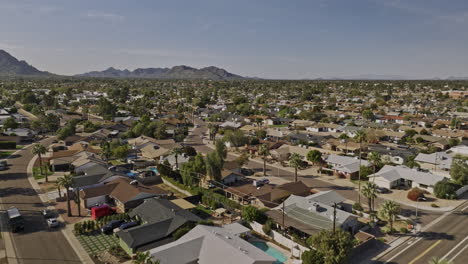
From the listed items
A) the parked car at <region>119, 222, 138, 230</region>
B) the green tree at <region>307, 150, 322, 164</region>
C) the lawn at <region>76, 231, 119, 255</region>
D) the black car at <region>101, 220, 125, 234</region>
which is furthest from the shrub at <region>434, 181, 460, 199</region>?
the lawn at <region>76, 231, 119, 255</region>

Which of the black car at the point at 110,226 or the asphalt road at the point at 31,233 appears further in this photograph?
the black car at the point at 110,226

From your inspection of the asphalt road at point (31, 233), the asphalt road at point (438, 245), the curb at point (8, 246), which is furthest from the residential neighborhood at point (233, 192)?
the asphalt road at point (438, 245)

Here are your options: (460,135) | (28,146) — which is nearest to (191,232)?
(28,146)

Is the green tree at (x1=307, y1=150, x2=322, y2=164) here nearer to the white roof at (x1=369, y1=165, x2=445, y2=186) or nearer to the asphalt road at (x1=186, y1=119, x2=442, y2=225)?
the asphalt road at (x1=186, y1=119, x2=442, y2=225)

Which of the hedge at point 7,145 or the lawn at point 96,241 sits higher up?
the hedge at point 7,145

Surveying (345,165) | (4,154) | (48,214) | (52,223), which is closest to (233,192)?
(52,223)

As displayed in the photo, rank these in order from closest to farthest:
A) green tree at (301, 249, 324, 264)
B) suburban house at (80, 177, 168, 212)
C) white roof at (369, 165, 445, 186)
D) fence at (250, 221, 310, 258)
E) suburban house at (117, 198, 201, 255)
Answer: green tree at (301, 249, 324, 264) < fence at (250, 221, 310, 258) < suburban house at (117, 198, 201, 255) < suburban house at (80, 177, 168, 212) < white roof at (369, 165, 445, 186)

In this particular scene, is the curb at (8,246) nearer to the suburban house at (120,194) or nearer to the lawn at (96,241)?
the lawn at (96,241)
